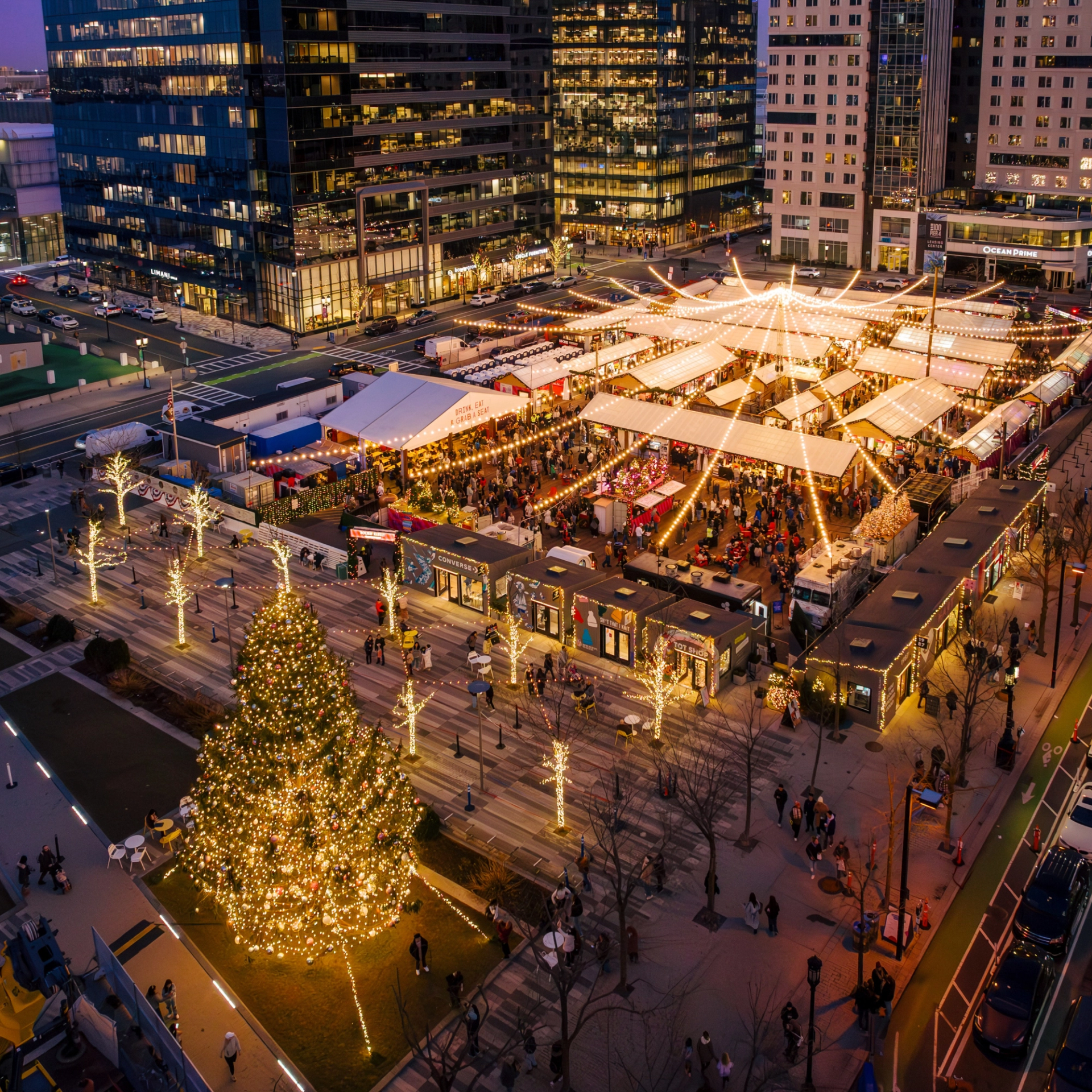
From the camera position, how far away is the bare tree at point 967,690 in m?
32.2

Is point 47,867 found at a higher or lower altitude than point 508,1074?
higher

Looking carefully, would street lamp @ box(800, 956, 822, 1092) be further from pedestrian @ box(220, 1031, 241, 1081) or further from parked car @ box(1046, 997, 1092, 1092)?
pedestrian @ box(220, 1031, 241, 1081)

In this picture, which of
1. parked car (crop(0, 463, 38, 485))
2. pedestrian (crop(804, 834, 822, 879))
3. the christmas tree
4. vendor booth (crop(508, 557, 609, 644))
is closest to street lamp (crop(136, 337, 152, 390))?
parked car (crop(0, 463, 38, 485))

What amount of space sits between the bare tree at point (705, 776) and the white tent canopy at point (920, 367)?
122 ft

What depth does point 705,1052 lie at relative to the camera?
23047 millimetres

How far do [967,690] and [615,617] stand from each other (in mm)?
11856

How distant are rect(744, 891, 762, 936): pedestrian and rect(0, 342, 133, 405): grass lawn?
6042 cm

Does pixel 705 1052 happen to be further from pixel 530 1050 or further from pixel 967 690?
pixel 967 690

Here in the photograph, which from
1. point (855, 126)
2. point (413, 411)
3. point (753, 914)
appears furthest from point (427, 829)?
point (855, 126)

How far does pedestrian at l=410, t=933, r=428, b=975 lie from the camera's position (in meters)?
26.3

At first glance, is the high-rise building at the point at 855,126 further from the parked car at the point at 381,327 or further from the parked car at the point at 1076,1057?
the parked car at the point at 1076,1057

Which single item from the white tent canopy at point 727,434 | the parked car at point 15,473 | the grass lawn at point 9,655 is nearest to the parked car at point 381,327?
the white tent canopy at point 727,434

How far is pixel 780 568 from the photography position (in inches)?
1790

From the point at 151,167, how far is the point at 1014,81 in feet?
250
